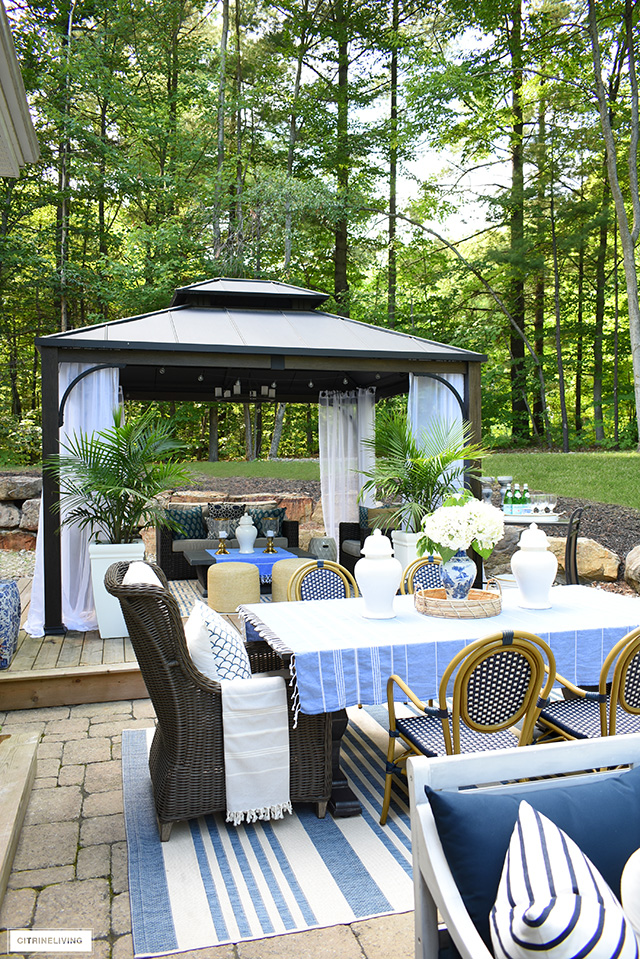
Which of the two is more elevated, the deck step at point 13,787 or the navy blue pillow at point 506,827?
the navy blue pillow at point 506,827

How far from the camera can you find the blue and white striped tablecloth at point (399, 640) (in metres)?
2.76

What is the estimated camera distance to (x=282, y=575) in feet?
22.0

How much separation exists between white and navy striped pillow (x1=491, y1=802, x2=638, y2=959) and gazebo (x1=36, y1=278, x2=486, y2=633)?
480cm

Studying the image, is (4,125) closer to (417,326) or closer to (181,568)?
(181,568)

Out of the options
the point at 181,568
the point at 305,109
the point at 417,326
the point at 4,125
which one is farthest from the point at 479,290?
the point at 4,125

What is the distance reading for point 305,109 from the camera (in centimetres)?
1498

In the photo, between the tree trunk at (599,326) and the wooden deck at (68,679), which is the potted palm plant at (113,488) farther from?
the tree trunk at (599,326)

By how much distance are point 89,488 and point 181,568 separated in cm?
362

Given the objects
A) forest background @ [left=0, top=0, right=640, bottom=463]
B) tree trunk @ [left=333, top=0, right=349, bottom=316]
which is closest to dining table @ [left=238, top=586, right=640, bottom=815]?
forest background @ [left=0, top=0, right=640, bottom=463]

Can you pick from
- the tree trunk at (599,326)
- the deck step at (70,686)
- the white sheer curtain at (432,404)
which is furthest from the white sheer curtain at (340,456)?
the tree trunk at (599,326)

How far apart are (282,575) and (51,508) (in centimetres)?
220

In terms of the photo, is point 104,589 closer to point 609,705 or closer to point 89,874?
point 89,874

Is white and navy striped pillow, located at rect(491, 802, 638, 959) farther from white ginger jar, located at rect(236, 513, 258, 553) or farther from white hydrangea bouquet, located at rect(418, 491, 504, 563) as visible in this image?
white ginger jar, located at rect(236, 513, 258, 553)

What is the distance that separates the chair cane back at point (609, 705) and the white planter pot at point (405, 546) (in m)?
3.28
